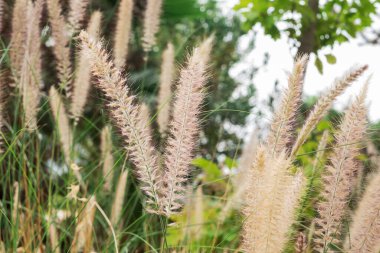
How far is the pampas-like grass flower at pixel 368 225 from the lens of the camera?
1516mm

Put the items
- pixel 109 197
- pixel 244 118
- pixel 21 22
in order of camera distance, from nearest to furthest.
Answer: pixel 21 22 < pixel 109 197 < pixel 244 118

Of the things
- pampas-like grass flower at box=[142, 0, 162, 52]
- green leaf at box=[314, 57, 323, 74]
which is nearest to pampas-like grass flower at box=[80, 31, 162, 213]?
pampas-like grass flower at box=[142, 0, 162, 52]

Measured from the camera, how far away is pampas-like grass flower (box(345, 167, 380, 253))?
1.52 metres

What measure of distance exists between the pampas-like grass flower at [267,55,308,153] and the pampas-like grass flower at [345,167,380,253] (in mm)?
276

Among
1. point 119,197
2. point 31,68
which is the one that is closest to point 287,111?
point 119,197

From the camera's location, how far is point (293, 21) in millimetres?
3193

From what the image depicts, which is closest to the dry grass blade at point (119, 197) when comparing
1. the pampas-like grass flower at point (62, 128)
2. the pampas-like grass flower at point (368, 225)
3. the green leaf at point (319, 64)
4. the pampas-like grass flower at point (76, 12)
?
the pampas-like grass flower at point (62, 128)

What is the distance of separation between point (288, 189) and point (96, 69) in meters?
0.51

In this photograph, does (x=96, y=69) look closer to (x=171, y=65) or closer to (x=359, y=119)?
(x=359, y=119)

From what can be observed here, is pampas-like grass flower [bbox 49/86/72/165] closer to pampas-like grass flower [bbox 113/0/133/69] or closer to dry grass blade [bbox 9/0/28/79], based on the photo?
dry grass blade [bbox 9/0/28/79]

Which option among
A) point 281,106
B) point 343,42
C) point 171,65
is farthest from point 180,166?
point 343,42

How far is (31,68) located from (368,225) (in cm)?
141

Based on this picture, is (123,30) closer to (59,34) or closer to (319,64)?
(59,34)

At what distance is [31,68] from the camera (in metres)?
2.31
